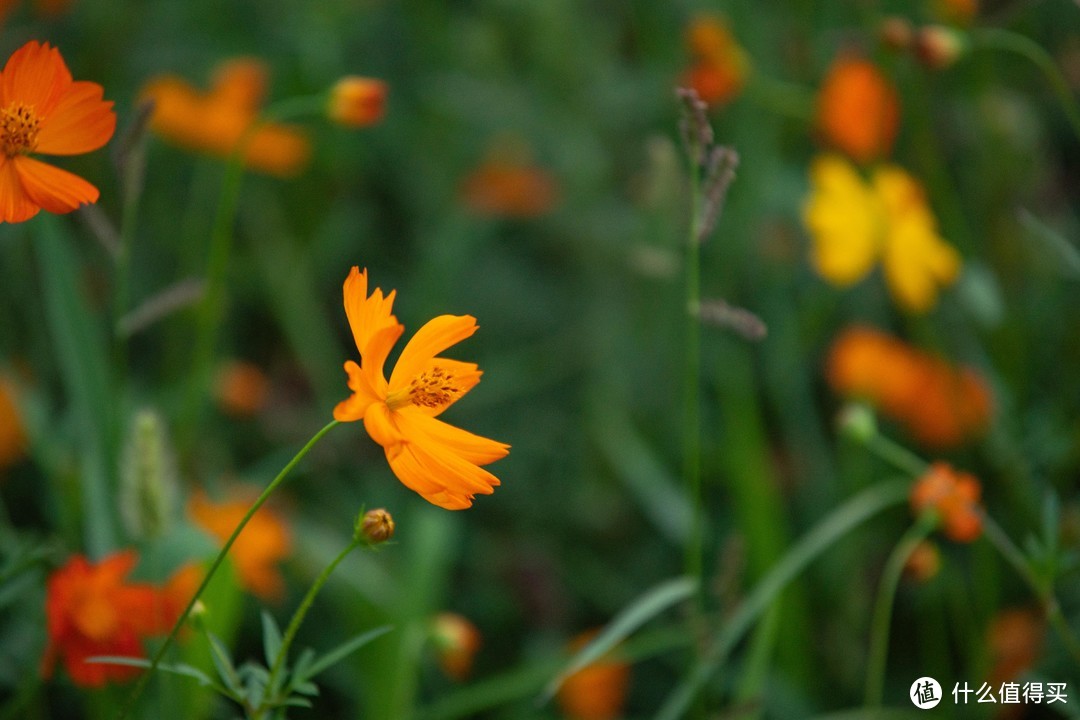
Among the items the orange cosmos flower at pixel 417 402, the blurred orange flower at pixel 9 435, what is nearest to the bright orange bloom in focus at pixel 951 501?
the orange cosmos flower at pixel 417 402

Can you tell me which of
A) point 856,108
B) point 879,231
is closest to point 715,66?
point 856,108

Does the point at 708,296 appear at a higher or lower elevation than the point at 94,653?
lower

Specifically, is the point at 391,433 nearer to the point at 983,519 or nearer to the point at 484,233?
the point at 983,519

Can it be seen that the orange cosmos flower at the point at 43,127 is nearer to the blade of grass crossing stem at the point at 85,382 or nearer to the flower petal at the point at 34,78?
the flower petal at the point at 34,78

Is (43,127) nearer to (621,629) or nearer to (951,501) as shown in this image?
(621,629)

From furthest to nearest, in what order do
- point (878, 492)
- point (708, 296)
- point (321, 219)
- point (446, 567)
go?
point (321, 219) < point (708, 296) < point (446, 567) < point (878, 492)

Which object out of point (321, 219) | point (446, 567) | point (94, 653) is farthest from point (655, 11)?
point (94, 653)
